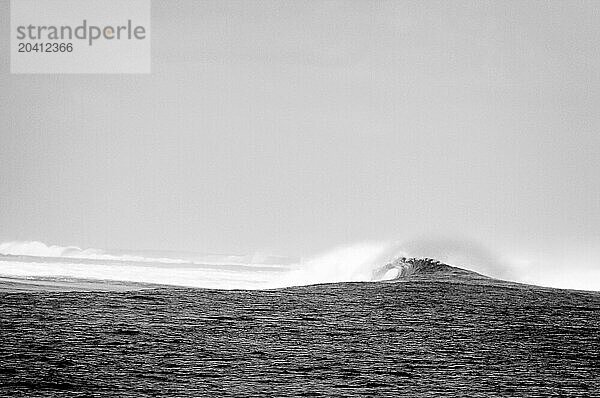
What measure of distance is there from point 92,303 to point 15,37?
18.2 m

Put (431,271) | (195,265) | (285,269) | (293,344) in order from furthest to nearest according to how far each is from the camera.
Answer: (195,265) → (285,269) → (431,271) → (293,344)

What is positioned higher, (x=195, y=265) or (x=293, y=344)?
(x=293, y=344)

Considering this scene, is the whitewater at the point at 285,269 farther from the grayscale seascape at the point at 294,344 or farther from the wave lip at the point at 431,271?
the grayscale seascape at the point at 294,344

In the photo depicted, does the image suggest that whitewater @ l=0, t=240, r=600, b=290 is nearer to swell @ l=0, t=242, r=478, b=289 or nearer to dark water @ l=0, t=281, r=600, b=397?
swell @ l=0, t=242, r=478, b=289

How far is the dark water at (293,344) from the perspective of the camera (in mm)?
951

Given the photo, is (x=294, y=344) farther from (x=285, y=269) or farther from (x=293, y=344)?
(x=285, y=269)

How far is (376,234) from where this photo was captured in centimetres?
1959

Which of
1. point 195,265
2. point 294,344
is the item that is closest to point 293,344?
point 294,344

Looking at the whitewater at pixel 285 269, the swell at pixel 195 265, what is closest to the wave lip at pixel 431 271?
the whitewater at pixel 285 269

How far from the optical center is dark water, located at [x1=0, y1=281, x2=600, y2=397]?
3.12ft

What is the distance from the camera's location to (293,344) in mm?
1107

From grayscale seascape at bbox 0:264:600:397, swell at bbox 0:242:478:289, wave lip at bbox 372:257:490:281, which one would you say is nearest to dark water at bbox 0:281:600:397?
grayscale seascape at bbox 0:264:600:397

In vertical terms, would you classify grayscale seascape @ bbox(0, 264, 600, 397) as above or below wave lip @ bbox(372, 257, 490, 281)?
below

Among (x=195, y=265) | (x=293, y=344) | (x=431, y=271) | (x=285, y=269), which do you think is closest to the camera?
(x=293, y=344)
